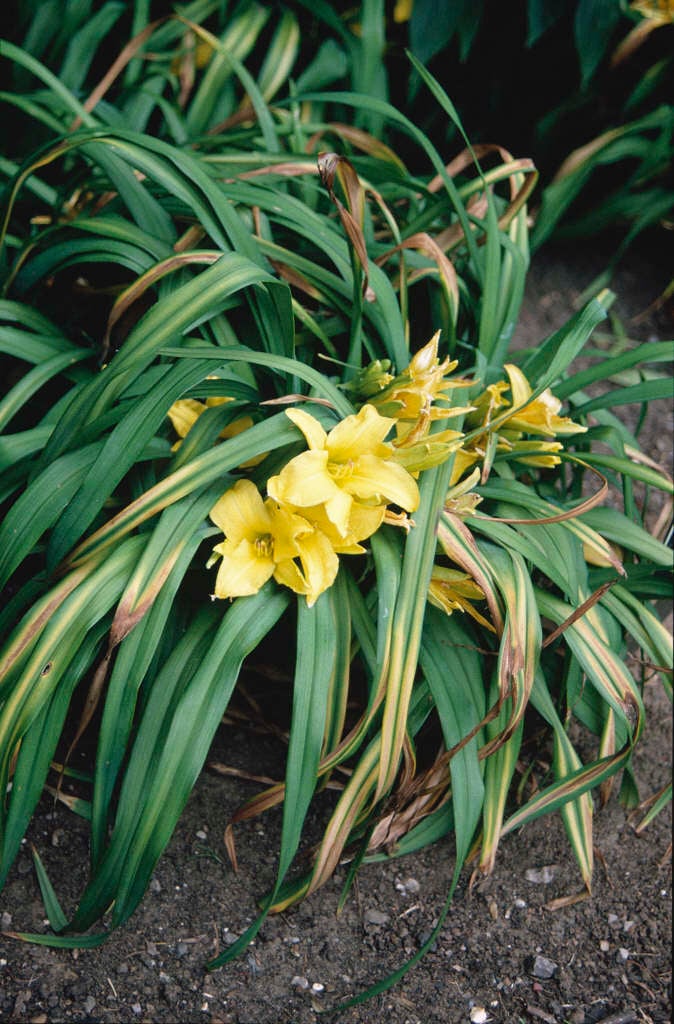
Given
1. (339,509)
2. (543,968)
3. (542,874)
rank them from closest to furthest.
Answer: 1. (339,509)
2. (543,968)
3. (542,874)

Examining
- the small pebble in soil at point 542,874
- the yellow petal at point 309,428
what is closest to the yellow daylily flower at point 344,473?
the yellow petal at point 309,428

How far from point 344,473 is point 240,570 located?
191mm

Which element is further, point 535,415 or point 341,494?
point 535,415

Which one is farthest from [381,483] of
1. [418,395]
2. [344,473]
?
[418,395]

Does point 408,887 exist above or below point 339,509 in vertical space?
below

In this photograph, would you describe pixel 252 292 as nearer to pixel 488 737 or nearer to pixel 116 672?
pixel 116 672

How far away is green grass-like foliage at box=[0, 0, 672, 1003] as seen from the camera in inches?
46.0

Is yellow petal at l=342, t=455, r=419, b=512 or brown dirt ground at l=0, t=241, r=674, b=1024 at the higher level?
yellow petal at l=342, t=455, r=419, b=512

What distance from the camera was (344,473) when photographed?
117cm

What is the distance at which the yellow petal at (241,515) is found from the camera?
1.22 m

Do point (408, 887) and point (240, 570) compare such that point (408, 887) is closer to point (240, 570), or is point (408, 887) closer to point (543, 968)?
point (543, 968)

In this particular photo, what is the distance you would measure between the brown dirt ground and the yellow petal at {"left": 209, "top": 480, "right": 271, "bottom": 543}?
0.48 m

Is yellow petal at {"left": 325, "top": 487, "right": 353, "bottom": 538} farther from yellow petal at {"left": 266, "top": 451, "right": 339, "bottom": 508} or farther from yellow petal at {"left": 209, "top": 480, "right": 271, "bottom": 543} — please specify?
yellow petal at {"left": 209, "top": 480, "right": 271, "bottom": 543}

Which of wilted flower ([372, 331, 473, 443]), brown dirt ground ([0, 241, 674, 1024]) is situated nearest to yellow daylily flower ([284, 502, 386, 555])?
wilted flower ([372, 331, 473, 443])
